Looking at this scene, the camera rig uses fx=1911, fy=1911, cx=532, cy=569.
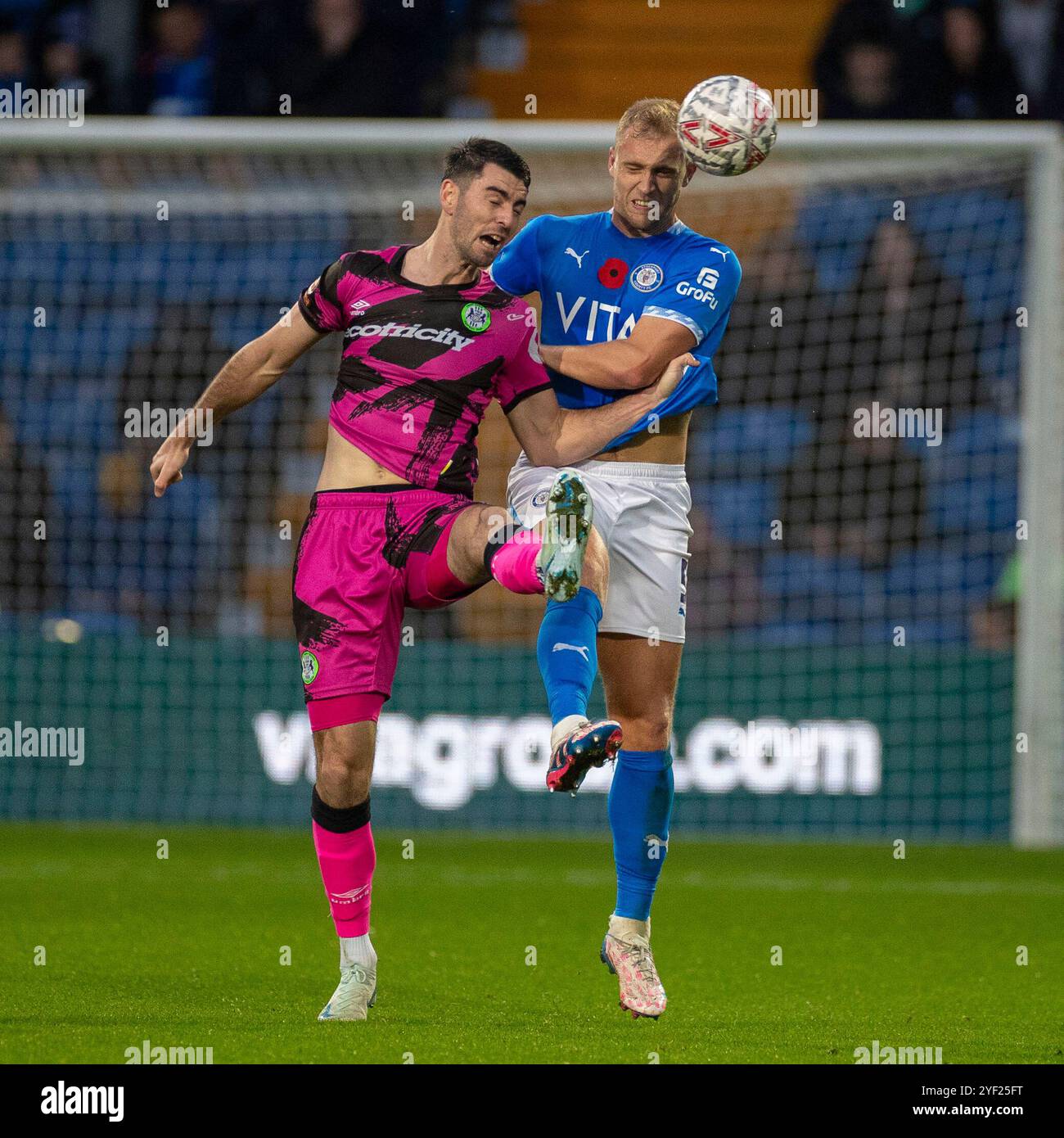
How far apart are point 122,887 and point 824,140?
5567 mm

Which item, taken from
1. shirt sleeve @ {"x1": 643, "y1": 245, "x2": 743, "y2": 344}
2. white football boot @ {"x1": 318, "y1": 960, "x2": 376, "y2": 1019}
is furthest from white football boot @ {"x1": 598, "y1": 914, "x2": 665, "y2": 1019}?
shirt sleeve @ {"x1": 643, "y1": 245, "x2": 743, "y2": 344}

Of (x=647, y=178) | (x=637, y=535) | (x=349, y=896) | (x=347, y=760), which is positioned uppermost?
(x=647, y=178)

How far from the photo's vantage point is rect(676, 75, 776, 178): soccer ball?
5512 mm

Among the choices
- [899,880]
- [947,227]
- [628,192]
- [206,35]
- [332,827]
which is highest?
[206,35]

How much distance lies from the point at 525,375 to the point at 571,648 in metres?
0.93

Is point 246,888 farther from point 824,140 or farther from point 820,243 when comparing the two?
point 820,243

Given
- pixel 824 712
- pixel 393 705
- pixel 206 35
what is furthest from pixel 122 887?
pixel 206 35

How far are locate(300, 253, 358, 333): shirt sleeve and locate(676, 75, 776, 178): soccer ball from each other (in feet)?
3.46

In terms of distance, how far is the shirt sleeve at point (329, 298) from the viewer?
5.55 m

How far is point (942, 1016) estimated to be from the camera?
5.40m

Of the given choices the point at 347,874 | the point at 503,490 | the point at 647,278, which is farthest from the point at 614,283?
the point at 503,490

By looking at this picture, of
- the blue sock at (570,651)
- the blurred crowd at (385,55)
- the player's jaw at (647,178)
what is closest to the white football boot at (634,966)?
the blue sock at (570,651)

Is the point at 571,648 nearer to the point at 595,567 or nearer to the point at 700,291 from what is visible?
the point at 595,567

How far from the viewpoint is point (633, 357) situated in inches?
220
